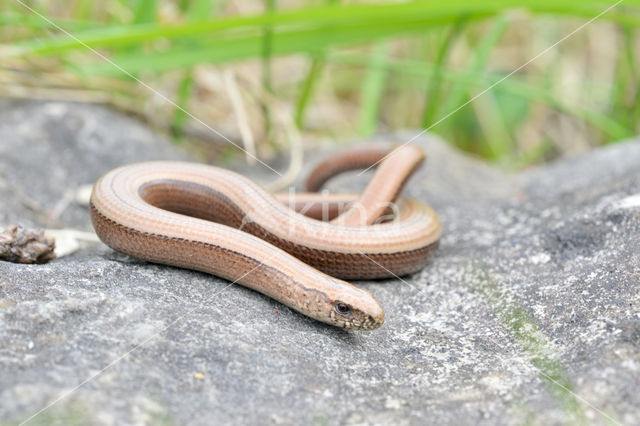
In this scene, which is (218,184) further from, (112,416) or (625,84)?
(625,84)

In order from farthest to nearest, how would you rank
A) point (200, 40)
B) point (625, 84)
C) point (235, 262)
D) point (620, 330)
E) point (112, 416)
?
1. point (625, 84)
2. point (200, 40)
3. point (235, 262)
4. point (620, 330)
5. point (112, 416)

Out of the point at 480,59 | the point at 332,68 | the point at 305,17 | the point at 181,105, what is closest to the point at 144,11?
the point at 181,105

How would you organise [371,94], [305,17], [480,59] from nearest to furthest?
[305,17], [480,59], [371,94]

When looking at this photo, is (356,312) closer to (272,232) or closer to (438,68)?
(272,232)

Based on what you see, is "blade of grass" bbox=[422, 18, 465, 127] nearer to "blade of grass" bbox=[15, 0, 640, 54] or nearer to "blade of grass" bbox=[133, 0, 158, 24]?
"blade of grass" bbox=[15, 0, 640, 54]

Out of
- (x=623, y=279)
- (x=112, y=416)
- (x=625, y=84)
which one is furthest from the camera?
(x=625, y=84)

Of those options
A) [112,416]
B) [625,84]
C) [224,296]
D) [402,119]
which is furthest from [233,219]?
[625,84]
